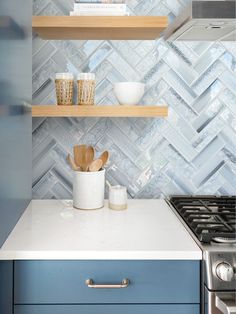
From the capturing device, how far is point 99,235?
1452 mm

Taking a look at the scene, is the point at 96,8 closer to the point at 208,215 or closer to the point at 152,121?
the point at 152,121

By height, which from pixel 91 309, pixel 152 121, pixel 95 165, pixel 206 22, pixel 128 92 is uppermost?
pixel 206 22

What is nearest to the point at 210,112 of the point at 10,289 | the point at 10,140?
the point at 10,140

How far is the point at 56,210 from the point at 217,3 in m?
1.09

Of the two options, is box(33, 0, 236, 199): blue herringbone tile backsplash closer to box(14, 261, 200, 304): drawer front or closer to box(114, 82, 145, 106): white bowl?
box(114, 82, 145, 106): white bowl

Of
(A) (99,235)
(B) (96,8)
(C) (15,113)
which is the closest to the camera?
(A) (99,235)

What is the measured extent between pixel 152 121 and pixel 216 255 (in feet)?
3.09

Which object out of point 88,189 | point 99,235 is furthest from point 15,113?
point 99,235

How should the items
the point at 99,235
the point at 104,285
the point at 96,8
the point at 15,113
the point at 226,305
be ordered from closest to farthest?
1. the point at 226,305
2. the point at 104,285
3. the point at 99,235
4. the point at 15,113
5. the point at 96,8

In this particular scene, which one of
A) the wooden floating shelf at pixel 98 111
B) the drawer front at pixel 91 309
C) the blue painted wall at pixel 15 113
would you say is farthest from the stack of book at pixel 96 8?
the drawer front at pixel 91 309

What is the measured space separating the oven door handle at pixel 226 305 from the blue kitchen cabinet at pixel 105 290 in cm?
11

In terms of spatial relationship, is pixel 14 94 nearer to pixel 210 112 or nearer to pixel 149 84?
pixel 149 84

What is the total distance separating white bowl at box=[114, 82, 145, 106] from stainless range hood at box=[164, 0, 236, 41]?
29 cm

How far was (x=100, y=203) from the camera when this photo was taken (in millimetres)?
1833
